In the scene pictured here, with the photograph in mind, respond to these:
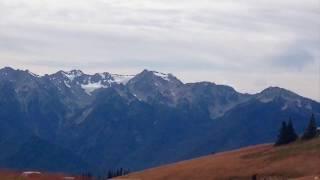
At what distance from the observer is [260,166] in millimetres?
132500

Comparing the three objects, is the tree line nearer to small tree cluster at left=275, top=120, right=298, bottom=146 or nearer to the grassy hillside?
small tree cluster at left=275, top=120, right=298, bottom=146

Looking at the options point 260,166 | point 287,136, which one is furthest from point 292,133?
point 260,166

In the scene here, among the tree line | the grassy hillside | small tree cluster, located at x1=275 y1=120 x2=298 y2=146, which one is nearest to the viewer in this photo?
the grassy hillside

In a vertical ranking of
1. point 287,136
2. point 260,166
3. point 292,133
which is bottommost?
point 260,166

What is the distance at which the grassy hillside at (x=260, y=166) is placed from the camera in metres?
122

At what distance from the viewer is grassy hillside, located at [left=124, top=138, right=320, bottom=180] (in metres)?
122

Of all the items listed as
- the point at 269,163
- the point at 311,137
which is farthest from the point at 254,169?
the point at 311,137

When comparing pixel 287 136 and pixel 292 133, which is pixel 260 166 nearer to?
pixel 287 136

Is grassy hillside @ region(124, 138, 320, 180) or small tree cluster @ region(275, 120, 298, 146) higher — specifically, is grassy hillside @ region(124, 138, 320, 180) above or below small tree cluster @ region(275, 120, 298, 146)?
below

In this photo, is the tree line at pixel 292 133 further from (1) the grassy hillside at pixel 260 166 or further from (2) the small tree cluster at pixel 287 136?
(1) the grassy hillside at pixel 260 166

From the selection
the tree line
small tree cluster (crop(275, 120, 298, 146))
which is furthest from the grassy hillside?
small tree cluster (crop(275, 120, 298, 146))

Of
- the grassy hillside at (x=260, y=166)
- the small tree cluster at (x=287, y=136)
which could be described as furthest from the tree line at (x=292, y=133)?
the grassy hillside at (x=260, y=166)

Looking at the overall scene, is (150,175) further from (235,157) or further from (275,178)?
(275,178)

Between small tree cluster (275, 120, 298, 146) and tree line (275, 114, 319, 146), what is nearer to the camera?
tree line (275, 114, 319, 146)
